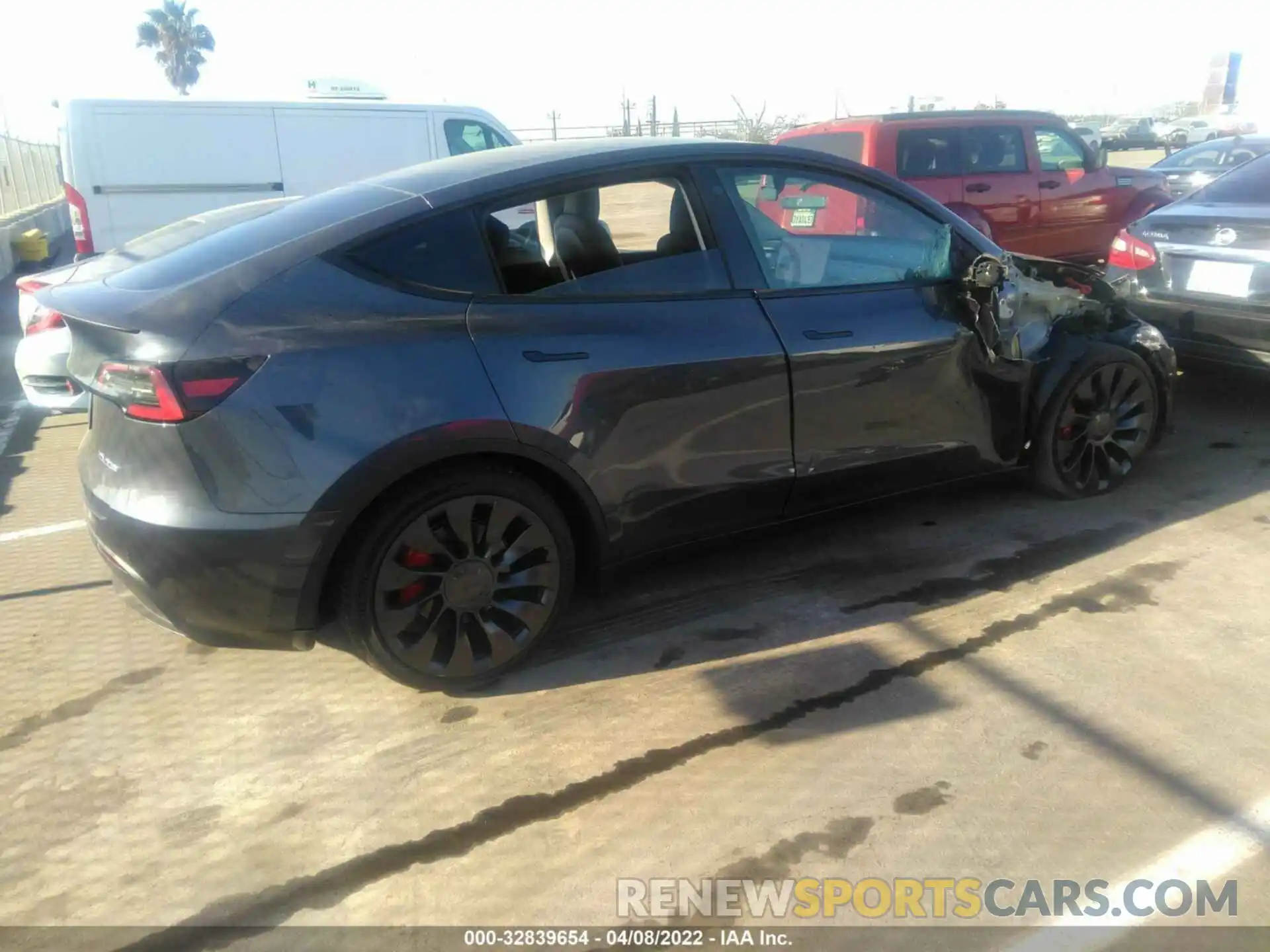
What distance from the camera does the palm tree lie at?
55.7m

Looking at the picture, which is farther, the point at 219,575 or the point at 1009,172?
the point at 1009,172

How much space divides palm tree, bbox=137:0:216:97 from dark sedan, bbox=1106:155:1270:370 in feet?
198

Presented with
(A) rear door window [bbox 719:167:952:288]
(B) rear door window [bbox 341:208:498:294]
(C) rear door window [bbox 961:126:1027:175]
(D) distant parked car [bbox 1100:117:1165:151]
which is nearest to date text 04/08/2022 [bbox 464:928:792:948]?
(B) rear door window [bbox 341:208:498:294]

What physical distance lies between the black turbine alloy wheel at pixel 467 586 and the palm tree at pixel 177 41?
61739 millimetres

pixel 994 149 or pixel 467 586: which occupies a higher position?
pixel 994 149

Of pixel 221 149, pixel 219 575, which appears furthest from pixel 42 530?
Result: pixel 221 149

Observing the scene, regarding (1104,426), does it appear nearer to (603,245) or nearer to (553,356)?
(603,245)

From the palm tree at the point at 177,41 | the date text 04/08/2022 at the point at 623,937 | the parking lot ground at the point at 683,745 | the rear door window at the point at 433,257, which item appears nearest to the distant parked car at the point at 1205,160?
the parking lot ground at the point at 683,745

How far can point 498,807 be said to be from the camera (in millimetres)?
2639

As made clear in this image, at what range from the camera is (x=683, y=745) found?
2.88 m

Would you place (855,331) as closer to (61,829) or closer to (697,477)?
(697,477)

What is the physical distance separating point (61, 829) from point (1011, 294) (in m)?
3.82

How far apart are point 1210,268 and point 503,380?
4.29 m

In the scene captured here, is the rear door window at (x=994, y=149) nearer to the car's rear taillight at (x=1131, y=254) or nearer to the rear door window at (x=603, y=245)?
the car's rear taillight at (x=1131, y=254)
